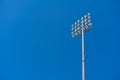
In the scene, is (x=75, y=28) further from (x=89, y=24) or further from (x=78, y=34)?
(x=89, y=24)

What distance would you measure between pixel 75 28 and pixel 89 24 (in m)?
1.48

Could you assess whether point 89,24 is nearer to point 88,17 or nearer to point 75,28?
point 88,17

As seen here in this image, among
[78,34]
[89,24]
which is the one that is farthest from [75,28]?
[89,24]

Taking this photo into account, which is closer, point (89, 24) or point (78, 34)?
point (89, 24)

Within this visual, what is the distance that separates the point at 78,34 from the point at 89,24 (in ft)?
4.34

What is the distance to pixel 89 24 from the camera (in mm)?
14180

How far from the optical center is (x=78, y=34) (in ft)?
50.1

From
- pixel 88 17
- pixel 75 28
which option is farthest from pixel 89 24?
pixel 75 28

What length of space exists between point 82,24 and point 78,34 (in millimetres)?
927

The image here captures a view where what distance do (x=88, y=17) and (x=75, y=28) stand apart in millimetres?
1369

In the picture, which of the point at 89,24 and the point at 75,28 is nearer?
the point at 89,24

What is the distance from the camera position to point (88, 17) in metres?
14.4

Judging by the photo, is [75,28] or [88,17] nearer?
[88,17]

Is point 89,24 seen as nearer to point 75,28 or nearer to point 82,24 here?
point 82,24
